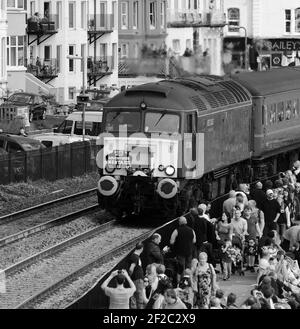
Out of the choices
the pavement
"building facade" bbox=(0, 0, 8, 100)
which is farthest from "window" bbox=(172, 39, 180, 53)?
the pavement

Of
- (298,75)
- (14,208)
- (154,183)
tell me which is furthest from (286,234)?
(298,75)

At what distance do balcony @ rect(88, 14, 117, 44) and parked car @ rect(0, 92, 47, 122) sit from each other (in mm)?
11303

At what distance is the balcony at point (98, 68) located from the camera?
7638 cm

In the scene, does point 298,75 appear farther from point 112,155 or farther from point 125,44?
point 125,44

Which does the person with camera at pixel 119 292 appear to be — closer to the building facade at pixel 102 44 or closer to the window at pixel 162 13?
the building facade at pixel 102 44

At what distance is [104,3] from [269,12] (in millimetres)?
25824

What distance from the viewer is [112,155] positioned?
3431 cm

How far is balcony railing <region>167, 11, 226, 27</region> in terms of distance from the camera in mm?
82312

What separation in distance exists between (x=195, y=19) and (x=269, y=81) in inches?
1623

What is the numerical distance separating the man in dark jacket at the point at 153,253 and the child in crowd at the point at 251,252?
348cm

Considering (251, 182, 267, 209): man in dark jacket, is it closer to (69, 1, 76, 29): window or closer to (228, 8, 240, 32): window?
(69, 1, 76, 29): window

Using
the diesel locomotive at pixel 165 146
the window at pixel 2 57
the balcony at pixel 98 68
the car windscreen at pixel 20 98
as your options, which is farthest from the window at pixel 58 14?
the diesel locomotive at pixel 165 146

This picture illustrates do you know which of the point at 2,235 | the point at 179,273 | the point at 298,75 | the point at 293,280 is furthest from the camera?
the point at 298,75

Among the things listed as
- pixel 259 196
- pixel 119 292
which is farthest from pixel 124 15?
pixel 119 292
